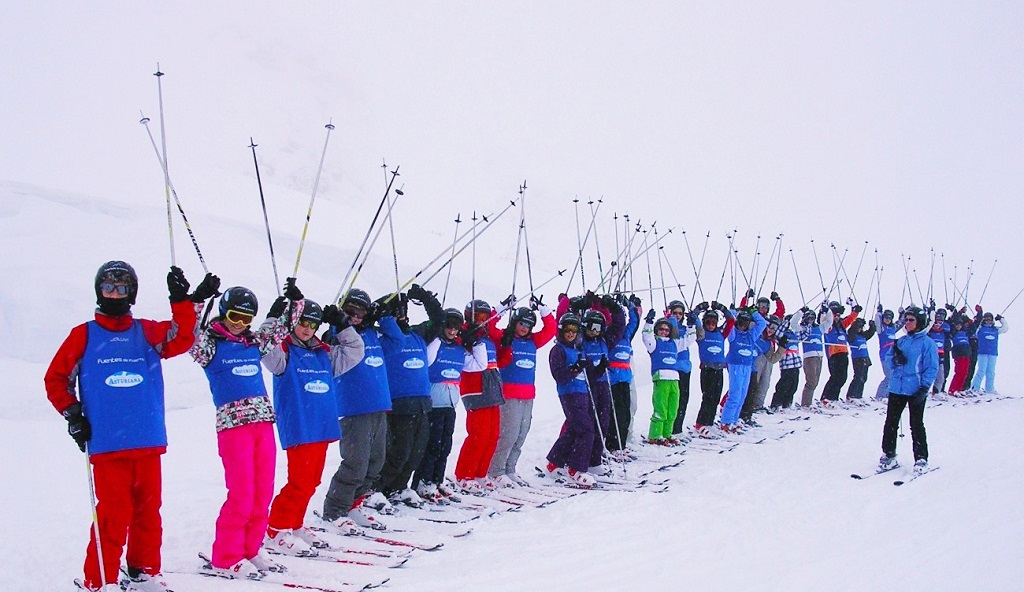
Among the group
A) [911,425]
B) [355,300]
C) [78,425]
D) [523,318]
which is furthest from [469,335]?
[911,425]

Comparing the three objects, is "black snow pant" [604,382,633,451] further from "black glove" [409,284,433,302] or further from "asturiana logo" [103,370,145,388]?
"asturiana logo" [103,370,145,388]

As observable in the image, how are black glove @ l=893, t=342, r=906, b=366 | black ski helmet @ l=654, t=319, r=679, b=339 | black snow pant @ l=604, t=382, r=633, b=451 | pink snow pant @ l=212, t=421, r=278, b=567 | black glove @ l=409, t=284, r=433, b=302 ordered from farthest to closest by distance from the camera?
black ski helmet @ l=654, t=319, r=679, b=339 → black snow pant @ l=604, t=382, r=633, b=451 → black glove @ l=893, t=342, r=906, b=366 → black glove @ l=409, t=284, r=433, b=302 → pink snow pant @ l=212, t=421, r=278, b=567

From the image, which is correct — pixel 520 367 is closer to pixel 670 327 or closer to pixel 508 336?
pixel 508 336

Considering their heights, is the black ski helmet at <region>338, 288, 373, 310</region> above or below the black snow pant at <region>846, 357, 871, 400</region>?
above

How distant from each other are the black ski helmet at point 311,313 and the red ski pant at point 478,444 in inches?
87.8

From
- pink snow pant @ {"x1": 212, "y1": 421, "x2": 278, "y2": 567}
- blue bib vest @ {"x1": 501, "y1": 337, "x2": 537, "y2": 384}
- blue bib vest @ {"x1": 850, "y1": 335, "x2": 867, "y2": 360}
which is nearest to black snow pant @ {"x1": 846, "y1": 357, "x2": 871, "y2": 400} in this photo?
blue bib vest @ {"x1": 850, "y1": 335, "x2": 867, "y2": 360}

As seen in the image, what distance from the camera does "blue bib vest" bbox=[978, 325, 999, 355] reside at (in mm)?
15477

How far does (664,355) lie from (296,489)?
5.57 metres

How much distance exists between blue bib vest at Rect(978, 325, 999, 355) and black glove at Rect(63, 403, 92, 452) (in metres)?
16.1

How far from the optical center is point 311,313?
16.9 ft

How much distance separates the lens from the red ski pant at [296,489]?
4.93m

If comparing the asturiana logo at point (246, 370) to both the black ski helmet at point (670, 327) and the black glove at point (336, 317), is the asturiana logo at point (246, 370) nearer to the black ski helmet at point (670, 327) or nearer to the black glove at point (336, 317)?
the black glove at point (336, 317)

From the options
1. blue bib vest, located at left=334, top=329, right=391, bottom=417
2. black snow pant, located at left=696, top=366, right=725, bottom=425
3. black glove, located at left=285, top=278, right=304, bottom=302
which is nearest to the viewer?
black glove, located at left=285, top=278, right=304, bottom=302

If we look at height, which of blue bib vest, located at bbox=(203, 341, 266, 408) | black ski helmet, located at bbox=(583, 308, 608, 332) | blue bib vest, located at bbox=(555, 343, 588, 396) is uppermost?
black ski helmet, located at bbox=(583, 308, 608, 332)
